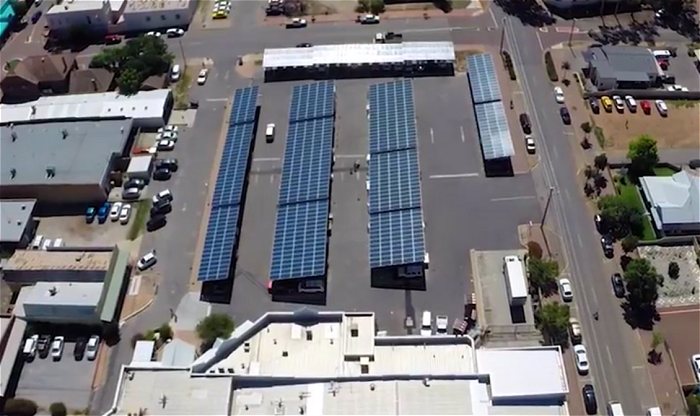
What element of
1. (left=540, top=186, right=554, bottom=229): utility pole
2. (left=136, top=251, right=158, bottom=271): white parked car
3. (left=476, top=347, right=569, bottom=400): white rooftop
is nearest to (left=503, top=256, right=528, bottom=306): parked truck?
(left=540, top=186, right=554, bottom=229): utility pole

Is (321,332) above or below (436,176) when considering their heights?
below

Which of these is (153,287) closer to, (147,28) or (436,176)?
(436,176)

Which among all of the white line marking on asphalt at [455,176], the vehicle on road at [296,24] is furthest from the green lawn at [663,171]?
the vehicle on road at [296,24]

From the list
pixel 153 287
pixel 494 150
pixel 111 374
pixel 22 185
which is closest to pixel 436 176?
pixel 494 150

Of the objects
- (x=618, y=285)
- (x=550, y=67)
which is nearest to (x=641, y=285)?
(x=618, y=285)

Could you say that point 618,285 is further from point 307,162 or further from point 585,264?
point 307,162

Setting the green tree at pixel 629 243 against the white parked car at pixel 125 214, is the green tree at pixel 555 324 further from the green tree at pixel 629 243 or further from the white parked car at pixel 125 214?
the white parked car at pixel 125 214
